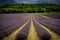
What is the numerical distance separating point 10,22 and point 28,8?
2.53ft

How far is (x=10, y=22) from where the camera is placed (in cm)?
434

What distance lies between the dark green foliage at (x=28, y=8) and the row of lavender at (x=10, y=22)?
184 millimetres

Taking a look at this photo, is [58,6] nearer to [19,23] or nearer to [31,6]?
[31,6]

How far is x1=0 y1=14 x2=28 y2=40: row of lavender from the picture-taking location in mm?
4053

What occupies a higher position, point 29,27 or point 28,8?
point 28,8

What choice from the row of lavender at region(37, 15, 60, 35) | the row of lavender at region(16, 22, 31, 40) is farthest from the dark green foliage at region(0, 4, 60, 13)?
the row of lavender at region(16, 22, 31, 40)

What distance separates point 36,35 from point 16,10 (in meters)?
1.12

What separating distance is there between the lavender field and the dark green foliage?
0.46 feet

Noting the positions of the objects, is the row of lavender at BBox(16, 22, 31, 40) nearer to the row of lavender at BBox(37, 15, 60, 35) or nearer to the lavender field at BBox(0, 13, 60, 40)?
the lavender field at BBox(0, 13, 60, 40)

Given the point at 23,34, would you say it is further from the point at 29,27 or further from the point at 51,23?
the point at 51,23

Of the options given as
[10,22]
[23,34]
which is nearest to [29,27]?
[23,34]

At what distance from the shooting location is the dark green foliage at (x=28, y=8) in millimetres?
4469

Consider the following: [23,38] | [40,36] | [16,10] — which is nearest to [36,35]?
[40,36]

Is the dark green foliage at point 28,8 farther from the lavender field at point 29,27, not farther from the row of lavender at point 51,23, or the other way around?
the row of lavender at point 51,23
